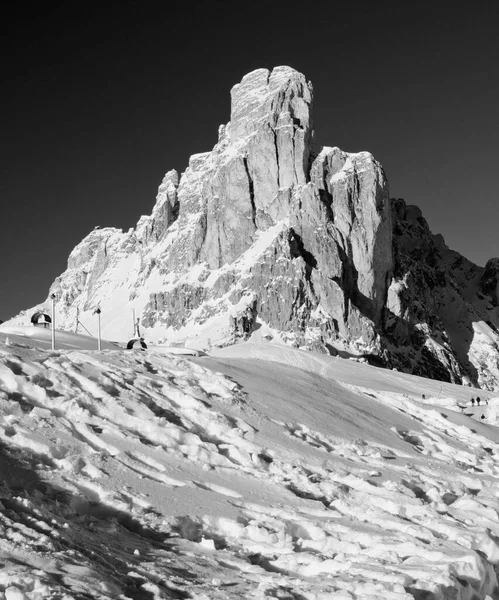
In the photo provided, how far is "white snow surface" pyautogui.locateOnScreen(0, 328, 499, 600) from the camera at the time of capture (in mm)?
7324

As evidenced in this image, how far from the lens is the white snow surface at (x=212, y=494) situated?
7324mm

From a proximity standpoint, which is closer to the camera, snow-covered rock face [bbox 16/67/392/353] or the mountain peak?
snow-covered rock face [bbox 16/67/392/353]

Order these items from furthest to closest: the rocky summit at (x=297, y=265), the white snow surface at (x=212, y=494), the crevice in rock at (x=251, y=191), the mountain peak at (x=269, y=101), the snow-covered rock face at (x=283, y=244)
Answer: 1. the mountain peak at (x=269, y=101)
2. the crevice in rock at (x=251, y=191)
3. the snow-covered rock face at (x=283, y=244)
4. the rocky summit at (x=297, y=265)
5. the white snow surface at (x=212, y=494)

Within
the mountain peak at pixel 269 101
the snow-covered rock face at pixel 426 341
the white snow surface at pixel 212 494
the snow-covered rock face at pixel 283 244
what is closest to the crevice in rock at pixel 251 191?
the snow-covered rock face at pixel 283 244

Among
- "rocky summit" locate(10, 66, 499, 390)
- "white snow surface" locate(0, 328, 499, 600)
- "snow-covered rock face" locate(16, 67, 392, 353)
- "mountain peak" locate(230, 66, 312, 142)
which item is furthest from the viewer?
"mountain peak" locate(230, 66, 312, 142)

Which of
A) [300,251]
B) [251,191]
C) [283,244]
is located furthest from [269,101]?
[300,251]

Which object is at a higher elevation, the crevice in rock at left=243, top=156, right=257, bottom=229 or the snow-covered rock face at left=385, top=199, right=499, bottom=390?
the crevice in rock at left=243, top=156, right=257, bottom=229

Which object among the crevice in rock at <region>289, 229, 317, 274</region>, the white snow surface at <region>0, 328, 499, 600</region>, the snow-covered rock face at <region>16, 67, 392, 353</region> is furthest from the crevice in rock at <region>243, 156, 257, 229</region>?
the white snow surface at <region>0, 328, 499, 600</region>

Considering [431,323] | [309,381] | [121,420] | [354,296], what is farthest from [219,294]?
[121,420]

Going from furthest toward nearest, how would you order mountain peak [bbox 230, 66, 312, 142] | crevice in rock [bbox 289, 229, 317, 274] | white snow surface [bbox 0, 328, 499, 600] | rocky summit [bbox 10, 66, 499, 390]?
1. mountain peak [bbox 230, 66, 312, 142]
2. crevice in rock [bbox 289, 229, 317, 274]
3. rocky summit [bbox 10, 66, 499, 390]
4. white snow surface [bbox 0, 328, 499, 600]

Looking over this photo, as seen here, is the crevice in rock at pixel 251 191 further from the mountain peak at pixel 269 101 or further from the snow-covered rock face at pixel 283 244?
the mountain peak at pixel 269 101

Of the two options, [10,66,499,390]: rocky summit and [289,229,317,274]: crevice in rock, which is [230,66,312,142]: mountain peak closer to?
[10,66,499,390]: rocky summit

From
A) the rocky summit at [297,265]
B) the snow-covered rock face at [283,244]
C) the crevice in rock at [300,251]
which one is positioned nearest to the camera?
the rocky summit at [297,265]

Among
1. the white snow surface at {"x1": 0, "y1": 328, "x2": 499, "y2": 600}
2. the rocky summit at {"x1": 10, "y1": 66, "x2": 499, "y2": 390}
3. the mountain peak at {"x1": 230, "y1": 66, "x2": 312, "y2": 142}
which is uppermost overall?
the mountain peak at {"x1": 230, "y1": 66, "x2": 312, "y2": 142}
